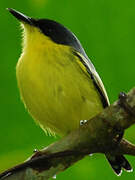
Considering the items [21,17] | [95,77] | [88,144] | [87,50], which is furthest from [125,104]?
[21,17]

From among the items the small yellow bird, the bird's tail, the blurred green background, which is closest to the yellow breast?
the small yellow bird

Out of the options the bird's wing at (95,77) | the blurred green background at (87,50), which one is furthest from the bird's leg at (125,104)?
the bird's wing at (95,77)

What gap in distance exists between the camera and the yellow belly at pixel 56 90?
2604 millimetres

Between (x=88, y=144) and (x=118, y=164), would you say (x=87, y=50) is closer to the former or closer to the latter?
(x=118, y=164)

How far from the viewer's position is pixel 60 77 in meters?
2.61

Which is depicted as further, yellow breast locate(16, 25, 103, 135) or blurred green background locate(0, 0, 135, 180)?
yellow breast locate(16, 25, 103, 135)

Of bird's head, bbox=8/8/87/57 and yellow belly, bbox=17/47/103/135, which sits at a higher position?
bird's head, bbox=8/8/87/57

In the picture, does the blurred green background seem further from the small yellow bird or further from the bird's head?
the bird's head

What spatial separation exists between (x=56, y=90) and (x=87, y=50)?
0.25 meters

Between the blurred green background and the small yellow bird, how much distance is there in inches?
5.0

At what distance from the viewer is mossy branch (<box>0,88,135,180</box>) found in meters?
1.70

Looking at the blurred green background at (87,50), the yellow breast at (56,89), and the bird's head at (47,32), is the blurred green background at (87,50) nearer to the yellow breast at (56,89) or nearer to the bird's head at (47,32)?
the yellow breast at (56,89)

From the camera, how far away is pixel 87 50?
8.37ft

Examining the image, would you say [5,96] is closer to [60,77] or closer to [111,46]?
[60,77]
